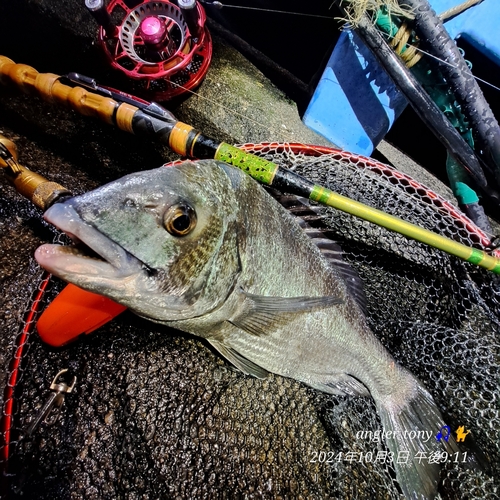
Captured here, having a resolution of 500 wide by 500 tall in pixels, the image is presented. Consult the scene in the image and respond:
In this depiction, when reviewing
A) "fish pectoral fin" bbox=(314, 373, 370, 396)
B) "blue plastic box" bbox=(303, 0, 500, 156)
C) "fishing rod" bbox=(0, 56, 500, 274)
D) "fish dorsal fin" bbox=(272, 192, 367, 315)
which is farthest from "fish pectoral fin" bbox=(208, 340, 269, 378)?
"blue plastic box" bbox=(303, 0, 500, 156)

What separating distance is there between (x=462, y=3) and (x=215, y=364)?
3.55 meters

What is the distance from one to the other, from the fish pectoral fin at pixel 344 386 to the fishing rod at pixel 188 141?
3.33ft

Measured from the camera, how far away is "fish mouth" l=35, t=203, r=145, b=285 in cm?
108

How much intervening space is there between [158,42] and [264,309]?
2.39m

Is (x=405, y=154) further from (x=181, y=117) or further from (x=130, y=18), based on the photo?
(x=130, y=18)

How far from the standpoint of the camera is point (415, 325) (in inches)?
89.1

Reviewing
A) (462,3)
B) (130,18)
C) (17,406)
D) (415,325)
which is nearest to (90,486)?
(17,406)

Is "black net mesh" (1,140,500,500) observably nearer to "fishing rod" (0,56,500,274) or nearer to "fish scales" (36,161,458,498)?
"fish scales" (36,161,458,498)

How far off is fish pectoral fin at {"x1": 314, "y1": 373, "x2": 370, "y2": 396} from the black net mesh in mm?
111

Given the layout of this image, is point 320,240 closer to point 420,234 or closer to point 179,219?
point 420,234

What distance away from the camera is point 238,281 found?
1618 mm

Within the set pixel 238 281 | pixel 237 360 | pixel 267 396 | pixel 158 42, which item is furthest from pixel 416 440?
pixel 158 42

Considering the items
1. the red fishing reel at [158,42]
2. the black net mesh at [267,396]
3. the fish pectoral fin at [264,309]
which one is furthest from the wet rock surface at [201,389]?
the red fishing reel at [158,42]

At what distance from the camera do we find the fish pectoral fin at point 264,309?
5.47ft
